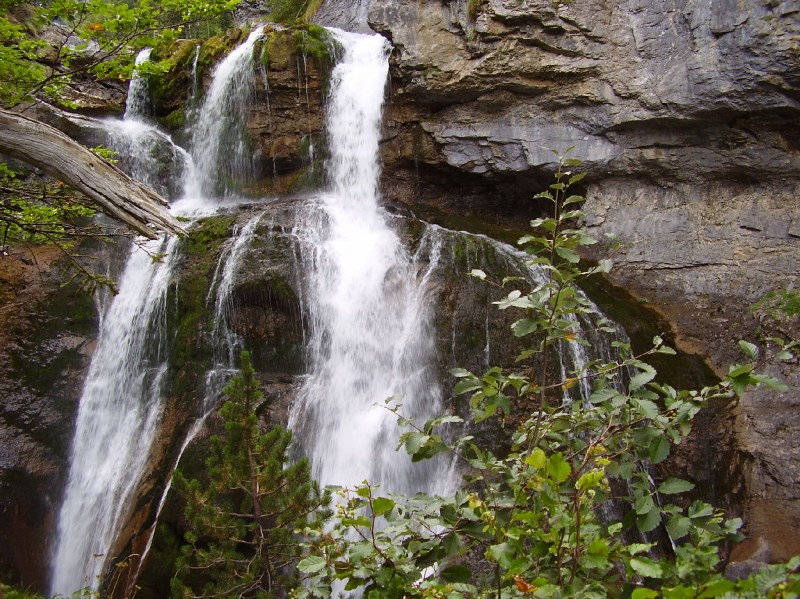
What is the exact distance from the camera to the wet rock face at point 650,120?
8.04 metres

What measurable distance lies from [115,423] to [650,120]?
859 cm

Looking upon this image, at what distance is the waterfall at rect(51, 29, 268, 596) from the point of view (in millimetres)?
6484

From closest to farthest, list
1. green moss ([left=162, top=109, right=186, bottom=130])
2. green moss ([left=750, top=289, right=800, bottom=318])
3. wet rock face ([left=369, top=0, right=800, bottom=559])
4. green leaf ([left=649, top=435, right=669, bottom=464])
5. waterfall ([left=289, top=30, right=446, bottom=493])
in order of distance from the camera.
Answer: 1. green leaf ([left=649, top=435, right=669, bottom=464])
2. waterfall ([left=289, top=30, right=446, bottom=493])
3. green moss ([left=750, top=289, right=800, bottom=318])
4. wet rock face ([left=369, top=0, right=800, bottom=559])
5. green moss ([left=162, top=109, right=186, bottom=130])

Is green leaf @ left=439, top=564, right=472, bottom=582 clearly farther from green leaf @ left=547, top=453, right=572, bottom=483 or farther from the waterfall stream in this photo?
the waterfall stream

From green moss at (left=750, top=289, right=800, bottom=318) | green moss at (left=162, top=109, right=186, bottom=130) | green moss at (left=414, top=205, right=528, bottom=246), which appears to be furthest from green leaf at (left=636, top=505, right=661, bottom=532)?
green moss at (left=162, top=109, right=186, bottom=130)

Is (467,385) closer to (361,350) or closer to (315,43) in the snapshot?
(361,350)

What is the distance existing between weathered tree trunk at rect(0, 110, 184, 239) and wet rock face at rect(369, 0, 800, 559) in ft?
22.0

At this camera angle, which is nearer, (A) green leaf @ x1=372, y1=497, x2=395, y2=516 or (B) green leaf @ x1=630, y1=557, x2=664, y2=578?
(B) green leaf @ x1=630, y1=557, x2=664, y2=578

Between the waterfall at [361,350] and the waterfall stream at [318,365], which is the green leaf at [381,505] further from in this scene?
the waterfall stream at [318,365]

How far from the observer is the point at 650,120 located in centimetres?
877

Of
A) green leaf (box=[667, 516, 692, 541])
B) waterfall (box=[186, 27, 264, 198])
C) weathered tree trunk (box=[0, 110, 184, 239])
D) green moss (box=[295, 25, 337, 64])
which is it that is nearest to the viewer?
green leaf (box=[667, 516, 692, 541])

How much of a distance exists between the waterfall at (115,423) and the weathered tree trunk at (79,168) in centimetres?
202

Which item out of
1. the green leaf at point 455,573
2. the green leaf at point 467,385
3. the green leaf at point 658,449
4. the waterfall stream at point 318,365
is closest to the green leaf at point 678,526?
the green leaf at point 658,449

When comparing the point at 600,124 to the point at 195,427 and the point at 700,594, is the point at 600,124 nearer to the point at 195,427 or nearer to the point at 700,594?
the point at 195,427
